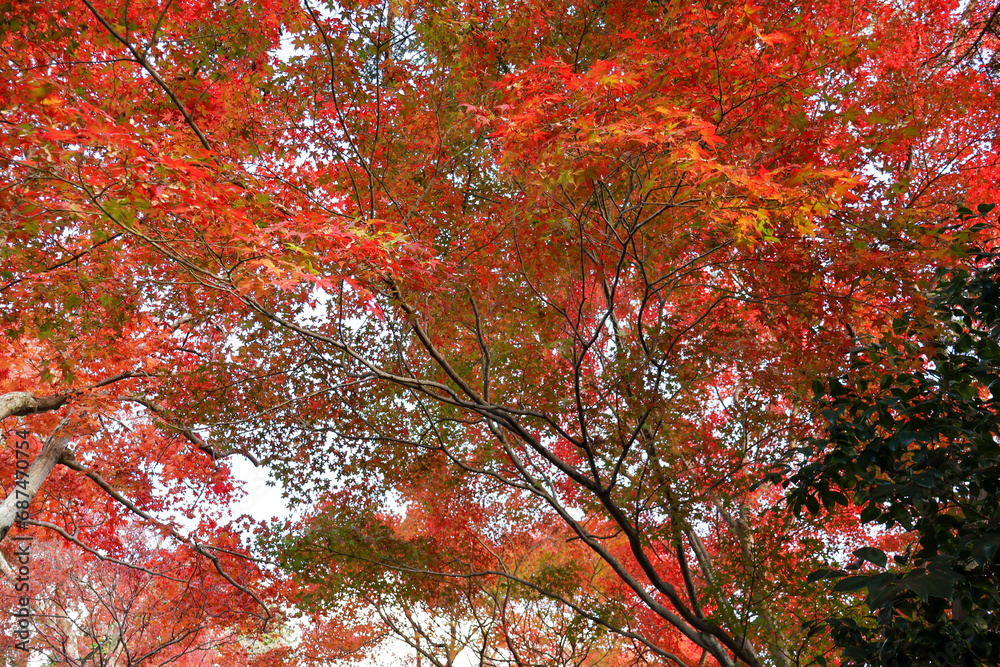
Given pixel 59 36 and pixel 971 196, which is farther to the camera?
pixel 971 196

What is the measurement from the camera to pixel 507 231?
623cm

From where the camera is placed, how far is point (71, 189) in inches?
140

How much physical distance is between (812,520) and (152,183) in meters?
5.82

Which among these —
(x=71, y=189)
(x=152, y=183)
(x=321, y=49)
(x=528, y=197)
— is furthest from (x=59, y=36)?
(x=528, y=197)

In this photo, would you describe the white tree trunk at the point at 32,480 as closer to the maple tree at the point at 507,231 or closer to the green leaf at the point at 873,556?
the maple tree at the point at 507,231

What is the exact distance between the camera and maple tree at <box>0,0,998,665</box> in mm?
3811

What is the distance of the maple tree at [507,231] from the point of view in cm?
381

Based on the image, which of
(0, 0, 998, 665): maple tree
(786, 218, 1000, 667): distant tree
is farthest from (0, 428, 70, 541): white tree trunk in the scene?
(786, 218, 1000, 667): distant tree

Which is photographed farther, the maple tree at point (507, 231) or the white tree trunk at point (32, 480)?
the white tree trunk at point (32, 480)

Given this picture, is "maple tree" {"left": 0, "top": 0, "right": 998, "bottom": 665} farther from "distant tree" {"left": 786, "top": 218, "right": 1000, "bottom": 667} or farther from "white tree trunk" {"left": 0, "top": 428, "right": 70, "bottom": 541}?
"distant tree" {"left": 786, "top": 218, "right": 1000, "bottom": 667}

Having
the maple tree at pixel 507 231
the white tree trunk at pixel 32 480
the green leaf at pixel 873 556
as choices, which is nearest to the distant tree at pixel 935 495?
the green leaf at pixel 873 556

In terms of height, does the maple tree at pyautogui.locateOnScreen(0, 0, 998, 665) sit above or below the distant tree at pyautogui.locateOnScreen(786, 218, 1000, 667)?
above

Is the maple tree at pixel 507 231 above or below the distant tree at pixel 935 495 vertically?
above

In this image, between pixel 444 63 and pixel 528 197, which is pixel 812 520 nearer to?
pixel 528 197
